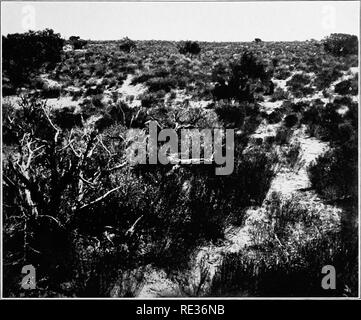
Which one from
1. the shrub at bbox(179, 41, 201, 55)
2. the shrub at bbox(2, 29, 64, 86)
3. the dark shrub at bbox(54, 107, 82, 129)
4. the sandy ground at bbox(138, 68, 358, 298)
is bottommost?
the sandy ground at bbox(138, 68, 358, 298)

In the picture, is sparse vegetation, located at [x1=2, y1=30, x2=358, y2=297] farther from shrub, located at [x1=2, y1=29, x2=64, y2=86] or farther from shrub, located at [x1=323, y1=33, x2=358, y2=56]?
shrub, located at [x1=323, y1=33, x2=358, y2=56]

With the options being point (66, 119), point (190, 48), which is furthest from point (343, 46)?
point (66, 119)

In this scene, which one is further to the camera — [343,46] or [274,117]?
[343,46]

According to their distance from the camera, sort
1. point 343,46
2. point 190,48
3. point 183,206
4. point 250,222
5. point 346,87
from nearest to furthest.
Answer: point 250,222 → point 183,206 → point 346,87 → point 343,46 → point 190,48

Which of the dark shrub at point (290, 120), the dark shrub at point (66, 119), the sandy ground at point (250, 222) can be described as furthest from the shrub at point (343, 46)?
the dark shrub at point (66, 119)

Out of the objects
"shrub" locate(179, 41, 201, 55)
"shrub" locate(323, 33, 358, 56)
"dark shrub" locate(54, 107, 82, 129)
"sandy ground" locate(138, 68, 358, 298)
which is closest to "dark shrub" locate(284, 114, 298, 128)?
"sandy ground" locate(138, 68, 358, 298)

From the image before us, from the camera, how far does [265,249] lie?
15.5 feet

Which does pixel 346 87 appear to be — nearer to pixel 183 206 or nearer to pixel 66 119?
pixel 183 206

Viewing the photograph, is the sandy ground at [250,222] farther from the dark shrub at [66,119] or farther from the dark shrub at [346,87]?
the dark shrub at [66,119]

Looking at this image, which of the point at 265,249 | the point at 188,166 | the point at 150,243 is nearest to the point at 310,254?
the point at 265,249

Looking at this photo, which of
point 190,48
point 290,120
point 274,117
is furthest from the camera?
point 190,48

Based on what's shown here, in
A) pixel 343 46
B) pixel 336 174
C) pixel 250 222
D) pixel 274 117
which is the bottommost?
pixel 250 222
